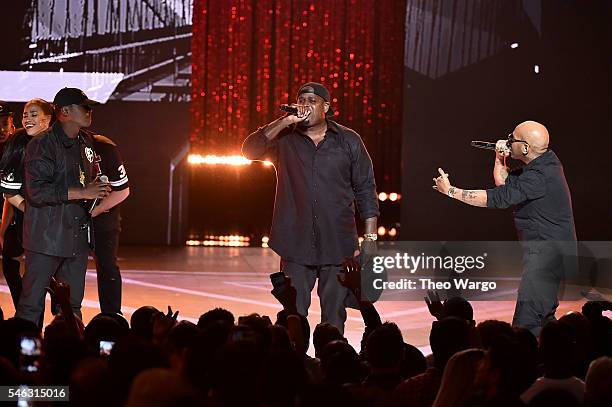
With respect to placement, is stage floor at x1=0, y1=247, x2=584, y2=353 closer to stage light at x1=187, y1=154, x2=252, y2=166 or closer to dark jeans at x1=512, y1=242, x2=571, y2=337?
dark jeans at x1=512, y1=242, x2=571, y2=337

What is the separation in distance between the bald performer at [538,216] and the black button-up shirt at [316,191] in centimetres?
54

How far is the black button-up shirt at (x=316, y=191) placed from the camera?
625cm

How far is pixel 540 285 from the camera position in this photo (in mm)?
6297

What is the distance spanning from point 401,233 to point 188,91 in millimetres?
3372

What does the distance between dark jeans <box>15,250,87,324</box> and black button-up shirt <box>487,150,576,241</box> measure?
246 centimetres

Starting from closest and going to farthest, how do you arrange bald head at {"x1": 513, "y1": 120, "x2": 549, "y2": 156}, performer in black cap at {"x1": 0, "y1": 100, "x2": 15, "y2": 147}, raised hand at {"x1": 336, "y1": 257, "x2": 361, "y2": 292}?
raised hand at {"x1": 336, "y1": 257, "x2": 361, "y2": 292}
bald head at {"x1": 513, "y1": 120, "x2": 549, "y2": 156}
performer in black cap at {"x1": 0, "y1": 100, "x2": 15, "y2": 147}

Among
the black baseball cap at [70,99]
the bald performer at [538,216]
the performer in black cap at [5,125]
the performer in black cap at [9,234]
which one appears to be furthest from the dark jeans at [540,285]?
the performer in black cap at [5,125]

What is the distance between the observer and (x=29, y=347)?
12.1 ft

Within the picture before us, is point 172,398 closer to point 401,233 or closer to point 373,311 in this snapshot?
point 373,311

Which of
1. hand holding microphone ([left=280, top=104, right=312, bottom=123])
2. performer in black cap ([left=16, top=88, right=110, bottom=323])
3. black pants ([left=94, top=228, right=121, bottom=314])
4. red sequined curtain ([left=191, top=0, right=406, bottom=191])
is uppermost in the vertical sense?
red sequined curtain ([left=191, top=0, right=406, bottom=191])

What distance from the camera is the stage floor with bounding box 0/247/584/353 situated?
804cm

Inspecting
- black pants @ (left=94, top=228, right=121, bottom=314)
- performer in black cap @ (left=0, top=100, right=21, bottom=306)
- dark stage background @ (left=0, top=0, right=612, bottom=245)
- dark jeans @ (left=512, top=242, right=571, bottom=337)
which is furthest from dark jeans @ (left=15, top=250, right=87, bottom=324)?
dark stage background @ (left=0, top=0, right=612, bottom=245)

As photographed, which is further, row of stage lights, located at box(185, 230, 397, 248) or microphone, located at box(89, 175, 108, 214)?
Result: row of stage lights, located at box(185, 230, 397, 248)

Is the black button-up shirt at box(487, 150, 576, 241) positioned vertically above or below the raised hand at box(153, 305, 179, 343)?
above
